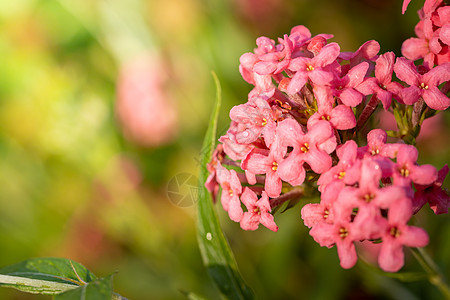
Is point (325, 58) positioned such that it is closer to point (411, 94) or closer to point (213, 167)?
point (411, 94)

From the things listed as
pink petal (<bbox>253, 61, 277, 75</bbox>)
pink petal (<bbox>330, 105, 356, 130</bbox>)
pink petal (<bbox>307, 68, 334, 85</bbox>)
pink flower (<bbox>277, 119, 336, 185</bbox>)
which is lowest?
pink flower (<bbox>277, 119, 336, 185</bbox>)

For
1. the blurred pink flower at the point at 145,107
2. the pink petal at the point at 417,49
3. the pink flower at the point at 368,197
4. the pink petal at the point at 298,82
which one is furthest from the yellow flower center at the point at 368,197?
the blurred pink flower at the point at 145,107

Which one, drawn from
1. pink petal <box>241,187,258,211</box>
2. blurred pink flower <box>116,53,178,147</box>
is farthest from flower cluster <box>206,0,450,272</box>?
blurred pink flower <box>116,53,178,147</box>

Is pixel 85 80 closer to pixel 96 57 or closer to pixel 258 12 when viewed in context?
pixel 96 57

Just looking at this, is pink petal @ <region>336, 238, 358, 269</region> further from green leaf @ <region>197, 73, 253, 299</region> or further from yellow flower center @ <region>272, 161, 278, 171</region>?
green leaf @ <region>197, 73, 253, 299</region>

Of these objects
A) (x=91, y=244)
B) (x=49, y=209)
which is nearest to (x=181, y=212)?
(x=91, y=244)

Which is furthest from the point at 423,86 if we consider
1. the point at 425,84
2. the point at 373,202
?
the point at 373,202
